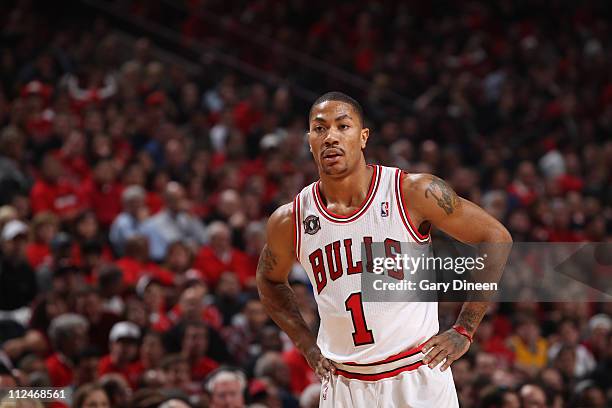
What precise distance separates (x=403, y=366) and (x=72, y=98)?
8029 mm

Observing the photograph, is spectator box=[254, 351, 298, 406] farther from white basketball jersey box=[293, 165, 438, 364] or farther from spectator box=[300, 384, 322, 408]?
white basketball jersey box=[293, 165, 438, 364]

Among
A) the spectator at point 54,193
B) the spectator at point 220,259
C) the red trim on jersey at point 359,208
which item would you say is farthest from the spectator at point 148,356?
the red trim on jersey at point 359,208

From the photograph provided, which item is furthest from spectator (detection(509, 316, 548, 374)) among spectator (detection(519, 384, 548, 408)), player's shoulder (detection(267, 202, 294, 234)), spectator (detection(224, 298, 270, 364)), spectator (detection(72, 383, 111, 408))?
player's shoulder (detection(267, 202, 294, 234))

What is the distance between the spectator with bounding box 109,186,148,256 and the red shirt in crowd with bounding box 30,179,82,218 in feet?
1.32

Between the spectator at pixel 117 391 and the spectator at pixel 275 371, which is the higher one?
the spectator at pixel 275 371

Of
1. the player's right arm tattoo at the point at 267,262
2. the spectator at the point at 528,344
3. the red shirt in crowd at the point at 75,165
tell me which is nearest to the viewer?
the player's right arm tattoo at the point at 267,262

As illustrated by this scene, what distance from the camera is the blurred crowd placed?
23.0ft

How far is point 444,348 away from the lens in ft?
13.4

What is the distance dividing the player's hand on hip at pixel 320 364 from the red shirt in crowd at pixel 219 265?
4.56 m

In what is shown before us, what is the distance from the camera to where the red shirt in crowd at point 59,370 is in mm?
6562

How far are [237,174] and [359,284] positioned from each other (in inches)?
256

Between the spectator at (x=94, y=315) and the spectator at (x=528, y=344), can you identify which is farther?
the spectator at (x=528, y=344)

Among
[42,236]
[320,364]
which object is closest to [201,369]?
[42,236]

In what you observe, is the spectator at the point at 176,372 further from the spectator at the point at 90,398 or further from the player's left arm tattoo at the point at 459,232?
the player's left arm tattoo at the point at 459,232
